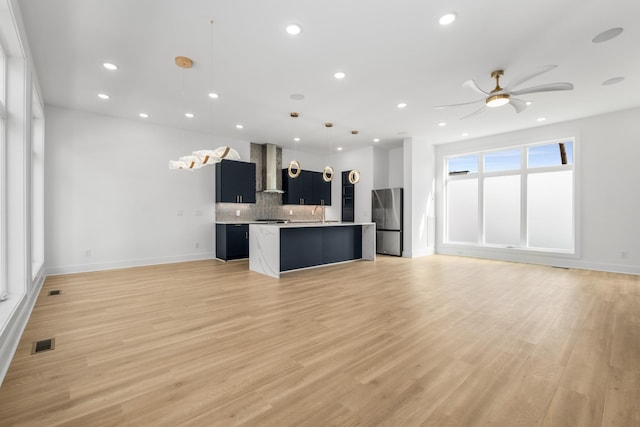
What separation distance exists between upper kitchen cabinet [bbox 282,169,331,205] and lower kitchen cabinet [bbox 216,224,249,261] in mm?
1955

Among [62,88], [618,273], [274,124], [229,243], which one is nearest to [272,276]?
[229,243]

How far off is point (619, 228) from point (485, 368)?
5782 millimetres

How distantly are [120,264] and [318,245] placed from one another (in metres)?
4.07

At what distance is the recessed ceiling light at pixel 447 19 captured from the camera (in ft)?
9.02

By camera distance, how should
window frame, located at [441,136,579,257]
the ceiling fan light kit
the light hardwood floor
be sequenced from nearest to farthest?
1. the light hardwood floor
2. the ceiling fan light kit
3. window frame, located at [441,136,579,257]

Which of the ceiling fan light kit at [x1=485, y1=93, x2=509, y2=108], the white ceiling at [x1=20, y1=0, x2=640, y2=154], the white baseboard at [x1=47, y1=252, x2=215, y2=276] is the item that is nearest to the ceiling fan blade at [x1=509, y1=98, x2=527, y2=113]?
the ceiling fan light kit at [x1=485, y1=93, x2=509, y2=108]

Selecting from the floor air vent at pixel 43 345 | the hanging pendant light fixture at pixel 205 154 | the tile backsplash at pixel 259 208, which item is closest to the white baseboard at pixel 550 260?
the tile backsplash at pixel 259 208

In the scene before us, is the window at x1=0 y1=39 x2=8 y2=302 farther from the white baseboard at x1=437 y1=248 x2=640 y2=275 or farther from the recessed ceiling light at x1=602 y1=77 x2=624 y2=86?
the white baseboard at x1=437 y1=248 x2=640 y2=275

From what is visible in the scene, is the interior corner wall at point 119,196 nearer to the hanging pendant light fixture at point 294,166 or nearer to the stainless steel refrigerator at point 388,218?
the hanging pendant light fixture at point 294,166

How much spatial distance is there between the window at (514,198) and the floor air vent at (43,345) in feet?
27.1

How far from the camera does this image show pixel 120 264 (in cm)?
588

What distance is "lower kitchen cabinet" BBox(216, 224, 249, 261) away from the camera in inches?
266

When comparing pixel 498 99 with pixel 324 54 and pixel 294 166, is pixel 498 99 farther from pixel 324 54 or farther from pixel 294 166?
pixel 294 166

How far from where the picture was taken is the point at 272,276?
5172 millimetres
